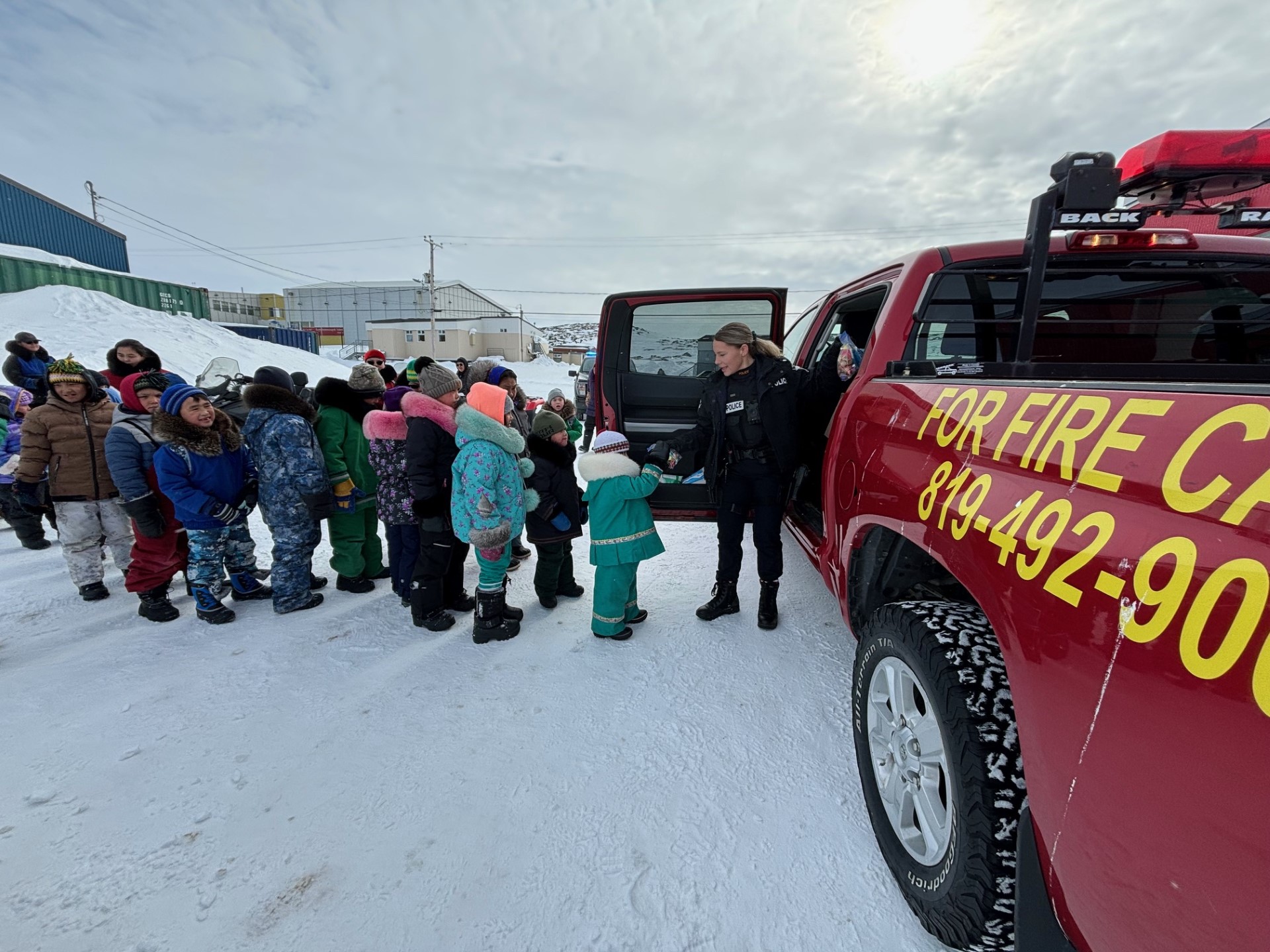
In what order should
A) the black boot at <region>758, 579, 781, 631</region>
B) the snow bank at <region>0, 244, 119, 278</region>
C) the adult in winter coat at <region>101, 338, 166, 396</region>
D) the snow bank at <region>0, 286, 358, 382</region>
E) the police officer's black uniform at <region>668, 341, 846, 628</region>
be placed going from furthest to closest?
the snow bank at <region>0, 244, 119, 278</region> → the snow bank at <region>0, 286, 358, 382</region> → the adult in winter coat at <region>101, 338, 166, 396</region> → the black boot at <region>758, 579, 781, 631</region> → the police officer's black uniform at <region>668, 341, 846, 628</region>

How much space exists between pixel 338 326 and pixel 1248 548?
2786 inches

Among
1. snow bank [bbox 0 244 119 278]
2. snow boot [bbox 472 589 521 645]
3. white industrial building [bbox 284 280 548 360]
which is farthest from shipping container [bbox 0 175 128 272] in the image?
snow boot [bbox 472 589 521 645]

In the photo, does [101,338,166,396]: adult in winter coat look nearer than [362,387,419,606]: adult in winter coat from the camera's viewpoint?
No

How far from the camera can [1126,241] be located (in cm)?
Answer: 203

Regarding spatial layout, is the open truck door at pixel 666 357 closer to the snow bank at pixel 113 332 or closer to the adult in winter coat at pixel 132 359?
the adult in winter coat at pixel 132 359


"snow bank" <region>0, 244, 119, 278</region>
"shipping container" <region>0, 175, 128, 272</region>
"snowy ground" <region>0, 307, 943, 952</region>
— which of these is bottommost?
"snowy ground" <region>0, 307, 943, 952</region>

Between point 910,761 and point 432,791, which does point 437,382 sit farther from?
point 910,761

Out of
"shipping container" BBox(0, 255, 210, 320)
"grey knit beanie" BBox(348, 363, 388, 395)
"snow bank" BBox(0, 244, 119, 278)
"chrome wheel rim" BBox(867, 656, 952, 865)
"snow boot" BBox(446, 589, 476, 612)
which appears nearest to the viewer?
"chrome wheel rim" BBox(867, 656, 952, 865)

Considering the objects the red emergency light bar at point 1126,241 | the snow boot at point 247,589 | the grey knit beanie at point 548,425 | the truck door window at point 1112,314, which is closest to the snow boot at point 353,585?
the snow boot at point 247,589

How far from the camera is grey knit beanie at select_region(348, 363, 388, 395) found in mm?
3949

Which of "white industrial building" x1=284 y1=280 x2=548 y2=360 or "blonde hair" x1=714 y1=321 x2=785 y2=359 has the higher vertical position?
"white industrial building" x1=284 y1=280 x2=548 y2=360

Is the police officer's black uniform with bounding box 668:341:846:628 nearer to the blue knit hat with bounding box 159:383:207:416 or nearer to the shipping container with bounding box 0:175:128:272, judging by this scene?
the blue knit hat with bounding box 159:383:207:416

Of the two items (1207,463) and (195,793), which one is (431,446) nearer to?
(195,793)

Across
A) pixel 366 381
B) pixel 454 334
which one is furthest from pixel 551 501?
pixel 454 334
